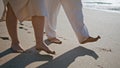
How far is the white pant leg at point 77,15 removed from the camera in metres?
3.54

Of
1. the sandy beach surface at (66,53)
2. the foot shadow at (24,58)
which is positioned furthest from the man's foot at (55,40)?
the foot shadow at (24,58)

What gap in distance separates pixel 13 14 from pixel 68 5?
74 centimetres

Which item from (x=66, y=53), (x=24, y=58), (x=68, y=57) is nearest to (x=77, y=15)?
(x=66, y=53)

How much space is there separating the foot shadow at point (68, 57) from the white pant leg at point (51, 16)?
486 millimetres

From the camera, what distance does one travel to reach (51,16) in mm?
3812

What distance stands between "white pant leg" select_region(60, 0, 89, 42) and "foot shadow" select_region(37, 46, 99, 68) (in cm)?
17

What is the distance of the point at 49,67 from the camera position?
2764mm

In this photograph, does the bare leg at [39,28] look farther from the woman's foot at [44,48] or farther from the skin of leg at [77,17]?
the skin of leg at [77,17]

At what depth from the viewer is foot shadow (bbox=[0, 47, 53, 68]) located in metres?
2.76

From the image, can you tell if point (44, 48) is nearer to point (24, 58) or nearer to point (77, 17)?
point (24, 58)

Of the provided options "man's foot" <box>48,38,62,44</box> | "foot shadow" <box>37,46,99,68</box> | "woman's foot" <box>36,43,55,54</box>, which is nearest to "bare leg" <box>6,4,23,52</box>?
"woman's foot" <box>36,43,55,54</box>

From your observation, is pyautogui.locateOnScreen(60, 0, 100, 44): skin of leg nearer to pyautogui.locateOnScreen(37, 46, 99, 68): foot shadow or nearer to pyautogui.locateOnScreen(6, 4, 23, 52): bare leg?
pyautogui.locateOnScreen(37, 46, 99, 68): foot shadow

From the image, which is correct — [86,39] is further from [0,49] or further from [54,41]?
[0,49]

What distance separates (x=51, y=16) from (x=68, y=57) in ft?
2.77
